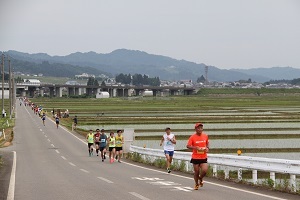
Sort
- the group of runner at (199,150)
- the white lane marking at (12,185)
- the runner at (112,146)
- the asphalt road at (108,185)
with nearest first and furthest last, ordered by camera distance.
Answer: the asphalt road at (108,185) → the white lane marking at (12,185) → the group of runner at (199,150) → the runner at (112,146)

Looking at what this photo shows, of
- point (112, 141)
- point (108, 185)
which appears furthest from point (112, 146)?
point (108, 185)

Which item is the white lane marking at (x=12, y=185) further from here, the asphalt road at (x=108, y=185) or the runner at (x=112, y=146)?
the runner at (x=112, y=146)

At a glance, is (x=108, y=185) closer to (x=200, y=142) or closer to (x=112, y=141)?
(x=200, y=142)

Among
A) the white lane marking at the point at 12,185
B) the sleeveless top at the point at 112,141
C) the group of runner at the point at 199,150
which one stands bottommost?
the white lane marking at the point at 12,185

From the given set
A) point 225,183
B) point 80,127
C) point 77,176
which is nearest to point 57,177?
point 77,176

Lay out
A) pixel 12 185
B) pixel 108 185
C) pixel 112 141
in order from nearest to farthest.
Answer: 1. pixel 108 185
2. pixel 12 185
3. pixel 112 141

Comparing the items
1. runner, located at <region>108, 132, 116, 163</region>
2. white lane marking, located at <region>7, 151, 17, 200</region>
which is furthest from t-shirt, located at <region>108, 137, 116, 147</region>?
white lane marking, located at <region>7, 151, 17, 200</region>

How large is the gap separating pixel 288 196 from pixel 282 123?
50334mm

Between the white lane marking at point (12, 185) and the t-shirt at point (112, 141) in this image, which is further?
the t-shirt at point (112, 141)

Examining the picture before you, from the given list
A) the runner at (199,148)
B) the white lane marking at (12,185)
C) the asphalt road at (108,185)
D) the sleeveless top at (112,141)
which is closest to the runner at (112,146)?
the sleeveless top at (112,141)

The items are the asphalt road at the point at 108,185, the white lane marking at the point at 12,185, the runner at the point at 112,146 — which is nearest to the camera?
the asphalt road at the point at 108,185

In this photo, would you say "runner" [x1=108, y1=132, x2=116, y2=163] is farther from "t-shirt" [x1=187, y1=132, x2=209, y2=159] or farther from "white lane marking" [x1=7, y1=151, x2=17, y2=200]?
"t-shirt" [x1=187, y1=132, x2=209, y2=159]

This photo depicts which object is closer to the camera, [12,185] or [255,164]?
[255,164]

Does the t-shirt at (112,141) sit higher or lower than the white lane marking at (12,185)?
higher
